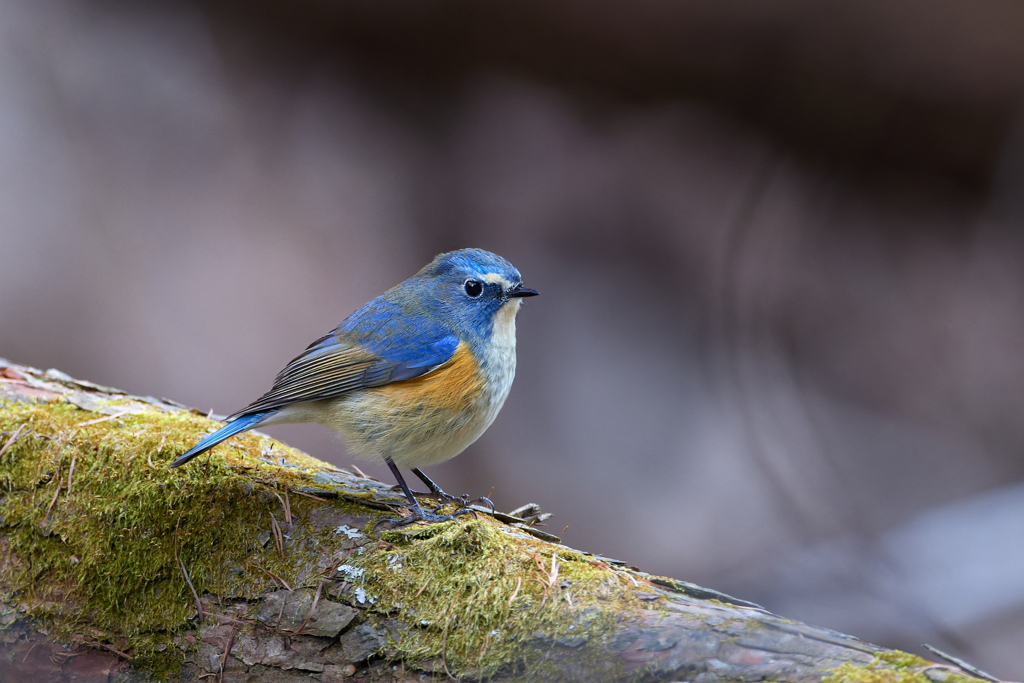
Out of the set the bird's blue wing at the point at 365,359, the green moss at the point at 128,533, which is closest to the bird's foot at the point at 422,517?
the green moss at the point at 128,533

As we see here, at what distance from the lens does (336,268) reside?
20.3 ft

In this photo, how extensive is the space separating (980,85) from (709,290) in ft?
8.32

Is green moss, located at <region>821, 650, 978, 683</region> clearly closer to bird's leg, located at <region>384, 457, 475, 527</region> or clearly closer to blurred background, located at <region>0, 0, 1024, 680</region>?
bird's leg, located at <region>384, 457, 475, 527</region>

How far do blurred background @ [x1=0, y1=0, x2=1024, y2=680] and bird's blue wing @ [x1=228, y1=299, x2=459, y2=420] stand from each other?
2.99m

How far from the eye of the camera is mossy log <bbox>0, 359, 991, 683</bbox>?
2.00m

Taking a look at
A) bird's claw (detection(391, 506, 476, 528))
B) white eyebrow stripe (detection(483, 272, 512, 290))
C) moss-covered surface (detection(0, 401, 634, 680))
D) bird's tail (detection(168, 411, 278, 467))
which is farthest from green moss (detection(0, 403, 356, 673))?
white eyebrow stripe (detection(483, 272, 512, 290))

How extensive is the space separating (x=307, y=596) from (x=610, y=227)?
4679mm

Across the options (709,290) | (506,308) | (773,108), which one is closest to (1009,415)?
(709,290)

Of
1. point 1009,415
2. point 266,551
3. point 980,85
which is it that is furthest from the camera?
point 1009,415

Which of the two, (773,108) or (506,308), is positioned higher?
(773,108)

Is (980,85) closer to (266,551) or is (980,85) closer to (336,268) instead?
(336,268)

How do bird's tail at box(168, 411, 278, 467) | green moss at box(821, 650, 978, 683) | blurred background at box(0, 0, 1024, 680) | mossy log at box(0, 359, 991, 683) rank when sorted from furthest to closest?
blurred background at box(0, 0, 1024, 680), bird's tail at box(168, 411, 278, 467), mossy log at box(0, 359, 991, 683), green moss at box(821, 650, 978, 683)

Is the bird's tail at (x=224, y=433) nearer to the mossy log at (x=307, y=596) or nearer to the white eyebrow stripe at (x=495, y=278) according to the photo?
the mossy log at (x=307, y=596)

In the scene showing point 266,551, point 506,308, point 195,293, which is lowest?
point 266,551
